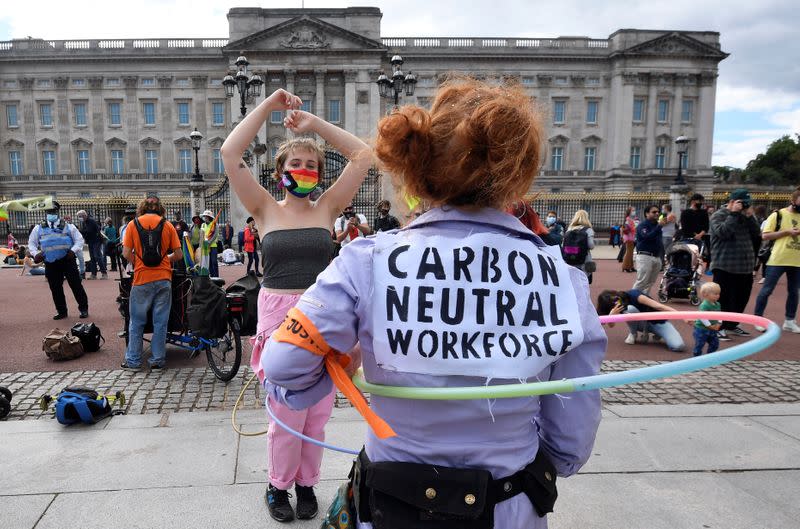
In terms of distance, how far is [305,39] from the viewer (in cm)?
5097

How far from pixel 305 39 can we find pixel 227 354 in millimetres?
50957

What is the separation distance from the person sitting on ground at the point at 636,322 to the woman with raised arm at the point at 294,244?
3.78 m

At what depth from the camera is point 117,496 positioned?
3.04m

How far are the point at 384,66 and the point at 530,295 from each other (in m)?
54.8

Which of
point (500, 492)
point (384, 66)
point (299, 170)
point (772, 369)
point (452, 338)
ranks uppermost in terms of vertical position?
point (384, 66)

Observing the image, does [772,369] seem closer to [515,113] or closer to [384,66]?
[515,113]

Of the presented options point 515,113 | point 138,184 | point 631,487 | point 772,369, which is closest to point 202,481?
point 631,487

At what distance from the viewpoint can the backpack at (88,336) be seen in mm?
6473

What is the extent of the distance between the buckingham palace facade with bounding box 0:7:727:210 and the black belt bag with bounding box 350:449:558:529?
52.4 m

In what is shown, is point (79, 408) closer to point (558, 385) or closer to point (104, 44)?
point (558, 385)

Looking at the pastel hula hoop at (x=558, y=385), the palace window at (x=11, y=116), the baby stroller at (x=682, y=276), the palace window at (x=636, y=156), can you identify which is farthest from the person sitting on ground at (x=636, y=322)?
the palace window at (x=11, y=116)

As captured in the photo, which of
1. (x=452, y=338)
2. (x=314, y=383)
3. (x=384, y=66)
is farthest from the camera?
(x=384, y=66)

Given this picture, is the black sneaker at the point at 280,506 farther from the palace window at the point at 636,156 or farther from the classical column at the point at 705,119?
the classical column at the point at 705,119

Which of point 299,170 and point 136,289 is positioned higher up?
point 299,170
